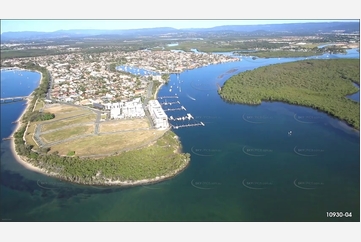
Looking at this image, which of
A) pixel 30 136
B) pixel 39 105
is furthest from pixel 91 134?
pixel 39 105

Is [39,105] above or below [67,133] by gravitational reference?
above

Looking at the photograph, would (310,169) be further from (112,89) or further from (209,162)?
(112,89)

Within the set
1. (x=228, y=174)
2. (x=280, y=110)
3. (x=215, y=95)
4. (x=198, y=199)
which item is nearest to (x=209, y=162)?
(x=228, y=174)

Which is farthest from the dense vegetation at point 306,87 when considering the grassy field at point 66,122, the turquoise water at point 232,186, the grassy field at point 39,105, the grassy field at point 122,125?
the grassy field at point 39,105

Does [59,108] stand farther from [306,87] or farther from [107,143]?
[306,87]

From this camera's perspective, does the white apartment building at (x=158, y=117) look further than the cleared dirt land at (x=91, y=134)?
Yes

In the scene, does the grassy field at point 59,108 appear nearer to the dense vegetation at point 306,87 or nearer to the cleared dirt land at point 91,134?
the cleared dirt land at point 91,134
